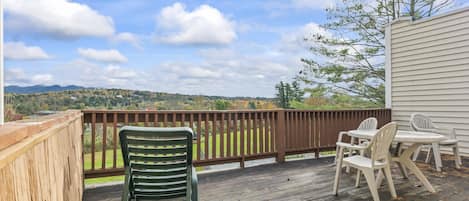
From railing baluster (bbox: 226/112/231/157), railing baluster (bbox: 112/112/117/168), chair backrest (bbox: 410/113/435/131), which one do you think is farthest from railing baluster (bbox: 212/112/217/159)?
chair backrest (bbox: 410/113/435/131)

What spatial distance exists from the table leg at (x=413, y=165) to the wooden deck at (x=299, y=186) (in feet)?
0.31

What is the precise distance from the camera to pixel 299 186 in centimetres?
368

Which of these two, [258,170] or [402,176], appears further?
[258,170]

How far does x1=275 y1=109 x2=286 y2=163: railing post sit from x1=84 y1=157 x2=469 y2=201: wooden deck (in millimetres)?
388

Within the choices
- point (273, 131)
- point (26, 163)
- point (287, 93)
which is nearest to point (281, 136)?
point (273, 131)

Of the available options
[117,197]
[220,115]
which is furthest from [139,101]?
[117,197]

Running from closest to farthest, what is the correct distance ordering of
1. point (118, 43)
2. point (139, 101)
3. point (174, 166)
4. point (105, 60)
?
point (174, 166), point (139, 101), point (105, 60), point (118, 43)

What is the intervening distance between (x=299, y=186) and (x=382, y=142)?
1.16 metres

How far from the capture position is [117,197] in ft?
10.9

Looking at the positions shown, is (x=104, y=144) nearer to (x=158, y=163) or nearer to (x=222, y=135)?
(x=222, y=135)

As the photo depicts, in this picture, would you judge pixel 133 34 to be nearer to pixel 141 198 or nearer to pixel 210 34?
pixel 210 34

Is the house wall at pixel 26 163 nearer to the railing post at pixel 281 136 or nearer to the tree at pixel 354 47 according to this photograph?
the railing post at pixel 281 136

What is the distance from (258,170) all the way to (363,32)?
24.9ft

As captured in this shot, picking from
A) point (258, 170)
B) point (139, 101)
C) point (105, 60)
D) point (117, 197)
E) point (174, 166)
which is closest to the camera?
point (174, 166)
